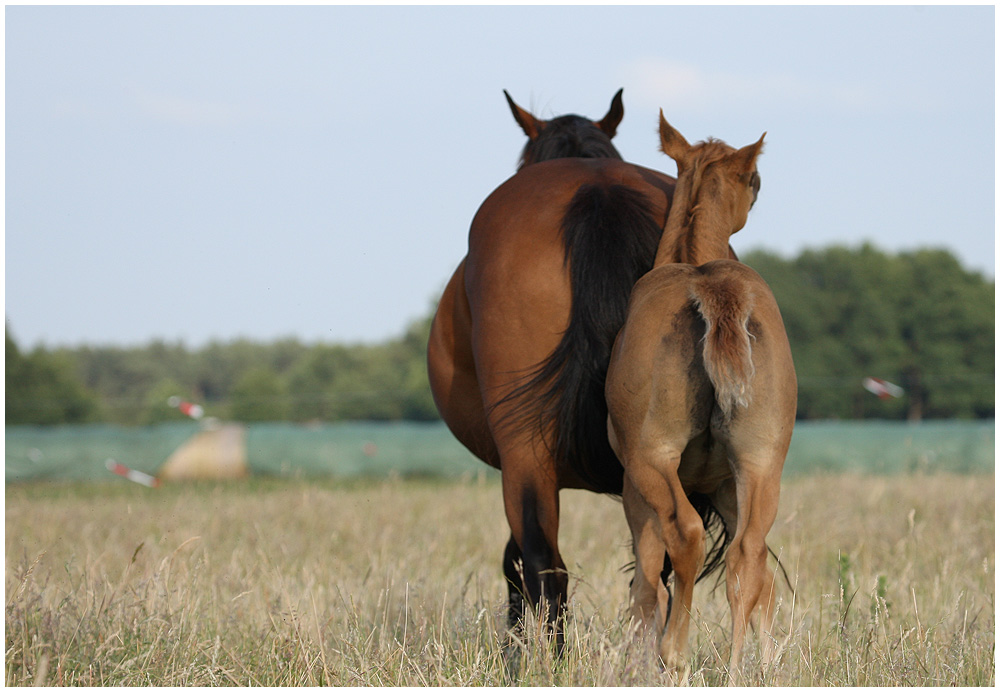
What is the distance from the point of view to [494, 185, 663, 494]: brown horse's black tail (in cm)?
341

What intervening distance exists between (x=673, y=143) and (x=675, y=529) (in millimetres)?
1357

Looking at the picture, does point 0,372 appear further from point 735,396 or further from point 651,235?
point 735,396

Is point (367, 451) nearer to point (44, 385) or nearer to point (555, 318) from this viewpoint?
point (555, 318)

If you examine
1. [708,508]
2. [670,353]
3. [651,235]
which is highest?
[651,235]

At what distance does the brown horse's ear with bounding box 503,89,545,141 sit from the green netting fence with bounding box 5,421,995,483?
467 inches

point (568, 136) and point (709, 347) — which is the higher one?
point (568, 136)

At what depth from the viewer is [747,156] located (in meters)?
3.26

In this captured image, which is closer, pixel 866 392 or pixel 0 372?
pixel 0 372

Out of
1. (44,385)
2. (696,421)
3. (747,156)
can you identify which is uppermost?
(747,156)

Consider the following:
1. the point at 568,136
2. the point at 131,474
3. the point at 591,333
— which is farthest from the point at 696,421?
the point at 131,474

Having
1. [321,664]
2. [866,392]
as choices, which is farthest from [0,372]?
Result: [866,392]

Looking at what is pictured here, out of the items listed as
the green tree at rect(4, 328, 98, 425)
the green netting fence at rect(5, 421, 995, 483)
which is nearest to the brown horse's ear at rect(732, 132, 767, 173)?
the green netting fence at rect(5, 421, 995, 483)

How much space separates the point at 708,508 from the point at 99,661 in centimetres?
223

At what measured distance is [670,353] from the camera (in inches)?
113
